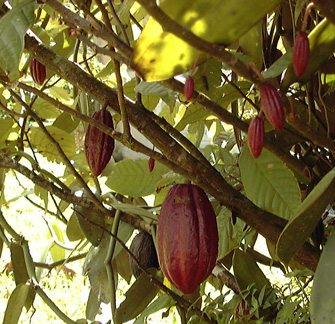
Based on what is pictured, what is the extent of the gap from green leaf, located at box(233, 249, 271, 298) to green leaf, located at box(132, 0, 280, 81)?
0.37m

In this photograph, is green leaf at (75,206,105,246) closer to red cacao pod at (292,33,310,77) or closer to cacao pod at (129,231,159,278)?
cacao pod at (129,231,159,278)

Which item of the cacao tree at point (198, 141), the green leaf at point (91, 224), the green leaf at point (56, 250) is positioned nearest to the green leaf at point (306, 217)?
the cacao tree at point (198, 141)

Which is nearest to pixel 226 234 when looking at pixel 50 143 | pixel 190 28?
pixel 190 28

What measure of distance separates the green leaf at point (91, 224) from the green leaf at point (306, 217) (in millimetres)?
498

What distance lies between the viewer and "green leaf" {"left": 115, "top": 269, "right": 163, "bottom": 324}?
753 millimetres

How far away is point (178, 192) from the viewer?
0.54 m

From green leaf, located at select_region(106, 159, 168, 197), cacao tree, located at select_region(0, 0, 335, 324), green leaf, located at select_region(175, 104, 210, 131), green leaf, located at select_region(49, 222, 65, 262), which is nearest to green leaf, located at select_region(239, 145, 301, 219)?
cacao tree, located at select_region(0, 0, 335, 324)

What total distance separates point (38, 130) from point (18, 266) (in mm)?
282

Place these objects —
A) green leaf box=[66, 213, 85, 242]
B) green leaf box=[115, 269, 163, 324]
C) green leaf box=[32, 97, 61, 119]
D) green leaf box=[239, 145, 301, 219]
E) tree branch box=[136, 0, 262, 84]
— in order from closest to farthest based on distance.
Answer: tree branch box=[136, 0, 262, 84] → green leaf box=[239, 145, 301, 219] → green leaf box=[115, 269, 163, 324] → green leaf box=[66, 213, 85, 242] → green leaf box=[32, 97, 61, 119]

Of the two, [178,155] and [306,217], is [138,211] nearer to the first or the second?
[178,155]

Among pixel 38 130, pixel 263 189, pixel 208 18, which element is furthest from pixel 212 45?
pixel 38 130

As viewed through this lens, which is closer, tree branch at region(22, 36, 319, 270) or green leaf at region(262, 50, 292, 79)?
green leaf at region(262, 50, 292, 79)

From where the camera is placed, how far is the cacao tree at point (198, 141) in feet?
1.12

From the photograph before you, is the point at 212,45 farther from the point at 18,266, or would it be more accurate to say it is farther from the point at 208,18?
the point at 18,266
